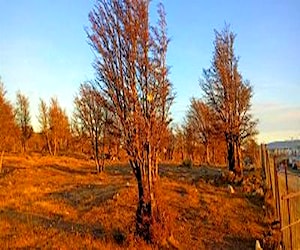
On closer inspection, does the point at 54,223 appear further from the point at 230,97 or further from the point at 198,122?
the point at 198,122

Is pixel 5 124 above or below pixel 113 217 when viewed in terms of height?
above

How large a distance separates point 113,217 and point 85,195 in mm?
5047

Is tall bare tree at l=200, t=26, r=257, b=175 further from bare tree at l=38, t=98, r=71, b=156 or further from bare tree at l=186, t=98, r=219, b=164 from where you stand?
bare tree at l=38, t=98, r=71, b=156

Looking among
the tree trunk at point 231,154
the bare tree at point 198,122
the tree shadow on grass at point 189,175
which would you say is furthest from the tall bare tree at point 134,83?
the bare tree at point 198,122

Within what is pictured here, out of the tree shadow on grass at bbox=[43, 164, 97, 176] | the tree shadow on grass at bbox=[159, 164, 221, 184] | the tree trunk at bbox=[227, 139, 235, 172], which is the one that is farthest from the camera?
the tree shadow on grass at bbox=[43, 164, 97, 176]

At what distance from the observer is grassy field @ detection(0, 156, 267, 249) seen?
1173cm

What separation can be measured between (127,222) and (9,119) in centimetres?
2378

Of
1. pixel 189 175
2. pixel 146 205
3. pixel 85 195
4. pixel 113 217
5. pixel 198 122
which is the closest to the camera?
pixel 146 205

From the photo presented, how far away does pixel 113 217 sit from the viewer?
46.4 feet

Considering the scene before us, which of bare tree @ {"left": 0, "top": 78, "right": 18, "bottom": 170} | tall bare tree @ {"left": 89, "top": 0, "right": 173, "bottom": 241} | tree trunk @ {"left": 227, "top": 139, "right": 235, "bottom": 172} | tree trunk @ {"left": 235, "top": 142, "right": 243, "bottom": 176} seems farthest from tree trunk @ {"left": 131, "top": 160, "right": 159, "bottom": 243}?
bare tree @ {"left": 0, "top": 78, "right": 18, "bottom": 170}

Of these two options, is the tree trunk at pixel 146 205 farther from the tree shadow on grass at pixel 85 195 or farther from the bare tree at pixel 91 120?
the bare tree at pixel 91 120

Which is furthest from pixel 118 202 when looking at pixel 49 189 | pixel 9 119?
pixel 9 119

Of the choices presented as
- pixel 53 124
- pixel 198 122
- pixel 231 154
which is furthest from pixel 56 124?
pixel 231 154

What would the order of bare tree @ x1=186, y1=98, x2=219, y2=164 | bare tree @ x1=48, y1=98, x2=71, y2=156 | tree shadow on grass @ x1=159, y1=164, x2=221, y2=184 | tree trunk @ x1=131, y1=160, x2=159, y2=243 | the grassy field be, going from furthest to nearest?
1. bare tree @ x1=48, y1=98, x2=71, y2=156
2. bare tree @ x1=186, y1=98, x2=219, y2=164
3. tree shadow on grass @ x1=159, y1=164, x2=221, y2=184
4. tree trunk @ x1=131, y1=160, x2=159, y2=243
5. the grassy field
